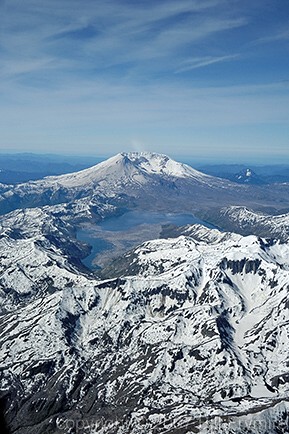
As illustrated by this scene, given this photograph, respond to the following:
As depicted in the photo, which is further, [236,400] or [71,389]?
[71,389]

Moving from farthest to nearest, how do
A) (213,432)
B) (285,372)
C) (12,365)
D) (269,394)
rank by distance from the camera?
(12,365) → (285,372) → (269,394) → (213,432)

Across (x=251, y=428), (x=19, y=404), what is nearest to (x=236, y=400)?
(x=251, y=428)

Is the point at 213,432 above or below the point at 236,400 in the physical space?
above

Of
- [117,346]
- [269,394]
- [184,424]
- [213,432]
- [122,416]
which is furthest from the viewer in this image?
[117,346]

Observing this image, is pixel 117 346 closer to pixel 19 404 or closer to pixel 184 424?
pixel 19 404

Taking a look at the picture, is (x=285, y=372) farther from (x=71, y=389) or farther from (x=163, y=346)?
(x=71, y=389)

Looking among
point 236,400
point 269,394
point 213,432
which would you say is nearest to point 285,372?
point 269,394

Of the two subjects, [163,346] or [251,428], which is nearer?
[251,428]

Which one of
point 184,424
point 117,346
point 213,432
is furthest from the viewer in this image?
point 117,346

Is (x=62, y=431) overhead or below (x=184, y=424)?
below
